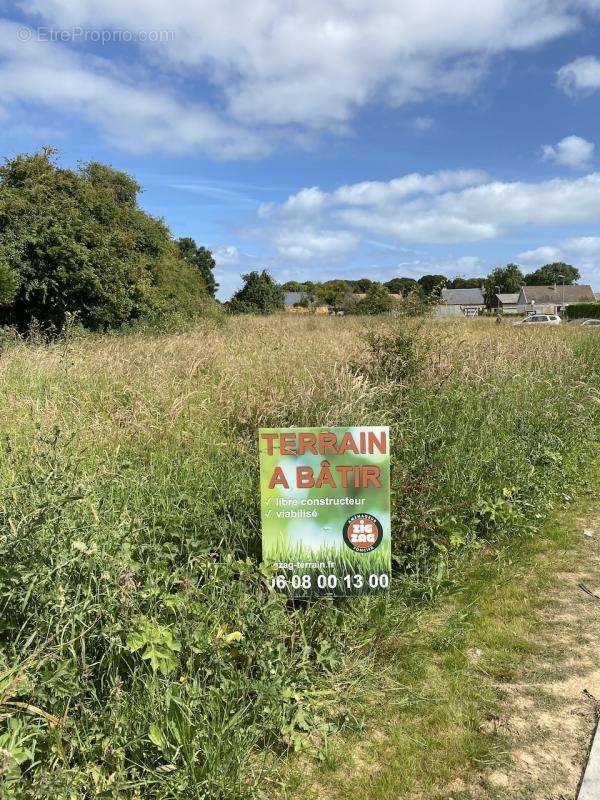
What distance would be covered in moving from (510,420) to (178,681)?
14.5 feet

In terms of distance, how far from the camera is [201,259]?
4088 centimetres

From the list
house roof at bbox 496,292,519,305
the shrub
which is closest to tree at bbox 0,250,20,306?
the shrub

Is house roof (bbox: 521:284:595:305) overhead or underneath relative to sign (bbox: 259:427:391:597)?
overhead

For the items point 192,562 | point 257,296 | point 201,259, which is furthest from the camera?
point 201,259

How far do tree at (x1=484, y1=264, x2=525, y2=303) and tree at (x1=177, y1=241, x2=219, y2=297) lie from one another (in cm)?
5821

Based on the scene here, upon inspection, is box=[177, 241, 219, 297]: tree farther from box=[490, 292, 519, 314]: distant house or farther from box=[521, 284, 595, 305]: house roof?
box=[521, 284, 595, 305]: house roof

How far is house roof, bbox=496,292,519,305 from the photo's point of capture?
3445 inches

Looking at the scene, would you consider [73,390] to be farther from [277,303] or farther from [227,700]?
[277,303]

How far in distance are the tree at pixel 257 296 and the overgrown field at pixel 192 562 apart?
57.7ft

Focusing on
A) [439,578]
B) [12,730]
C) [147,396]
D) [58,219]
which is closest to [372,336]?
[147,396]

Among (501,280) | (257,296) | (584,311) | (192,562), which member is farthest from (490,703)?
(501,280)

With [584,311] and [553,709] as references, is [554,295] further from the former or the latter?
[553,709]

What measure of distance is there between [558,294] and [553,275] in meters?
31.5

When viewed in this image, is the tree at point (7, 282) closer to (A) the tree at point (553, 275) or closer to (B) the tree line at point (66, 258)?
(B) the tree line at point (66, 258)
